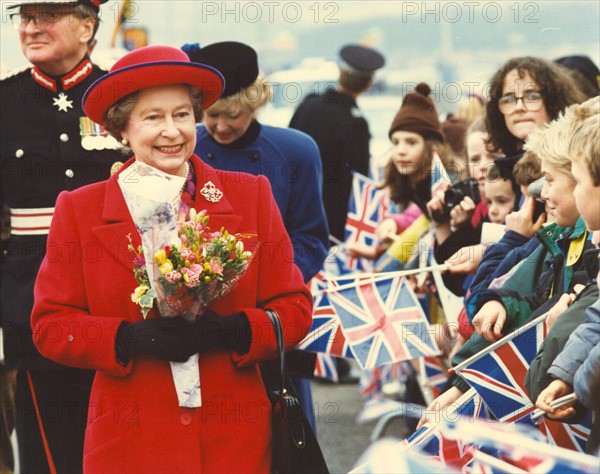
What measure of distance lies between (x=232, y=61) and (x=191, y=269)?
6.70 feet

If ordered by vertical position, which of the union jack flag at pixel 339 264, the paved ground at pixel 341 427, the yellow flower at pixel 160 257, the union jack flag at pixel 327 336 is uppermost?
the yellow flower at pixel 160 257

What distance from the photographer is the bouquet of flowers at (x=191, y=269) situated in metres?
3.67

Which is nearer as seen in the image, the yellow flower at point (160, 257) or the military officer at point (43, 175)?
the yellow flower at point (160, 257)

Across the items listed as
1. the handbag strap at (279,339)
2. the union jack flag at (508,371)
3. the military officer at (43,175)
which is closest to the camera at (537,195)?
the union jack flag at (508,371)

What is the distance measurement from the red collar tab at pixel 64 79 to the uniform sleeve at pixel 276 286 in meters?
1.41

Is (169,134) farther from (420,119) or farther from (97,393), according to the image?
(420,119)

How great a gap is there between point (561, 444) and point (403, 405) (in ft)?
12.4

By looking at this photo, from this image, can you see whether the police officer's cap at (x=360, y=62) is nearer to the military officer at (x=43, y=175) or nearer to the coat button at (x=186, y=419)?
the military officer at (x=43, y=175)

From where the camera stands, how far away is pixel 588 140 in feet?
11.5

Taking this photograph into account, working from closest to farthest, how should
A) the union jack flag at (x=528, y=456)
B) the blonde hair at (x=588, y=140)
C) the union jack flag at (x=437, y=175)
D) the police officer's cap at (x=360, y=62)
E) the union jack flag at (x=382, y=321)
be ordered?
the union jack flag at (x=528, y=456)
the blonde hair at (x=588, y=140)
the union jack flag at (x=382, y=321)
the union jack flag at (x=437, y=175)
the police officer's cap at (x=360, y=62)

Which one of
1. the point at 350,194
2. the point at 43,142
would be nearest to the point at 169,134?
the point at 43,142

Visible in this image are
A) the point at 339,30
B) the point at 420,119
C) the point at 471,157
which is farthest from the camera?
the point at 339,30

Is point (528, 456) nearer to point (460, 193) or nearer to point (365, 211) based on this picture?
point (460, 193)

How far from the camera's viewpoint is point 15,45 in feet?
25.1
